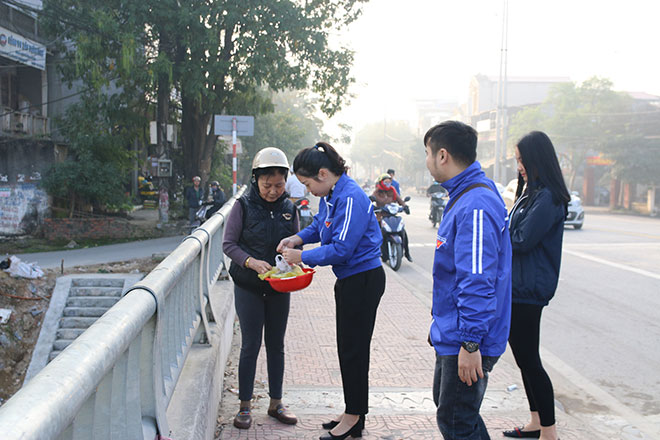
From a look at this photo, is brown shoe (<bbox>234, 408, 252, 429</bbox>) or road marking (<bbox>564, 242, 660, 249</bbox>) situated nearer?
brown shoe (<bbox>234, 408, 252, 429</bbox>)

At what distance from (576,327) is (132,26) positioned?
13764 mm

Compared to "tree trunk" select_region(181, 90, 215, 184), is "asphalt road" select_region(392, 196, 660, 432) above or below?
below

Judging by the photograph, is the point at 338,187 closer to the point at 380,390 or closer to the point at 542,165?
the point at 542,165

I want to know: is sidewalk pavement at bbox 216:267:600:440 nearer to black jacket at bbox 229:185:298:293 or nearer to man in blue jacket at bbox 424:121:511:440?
black jacket at bbox 229:185:298:293

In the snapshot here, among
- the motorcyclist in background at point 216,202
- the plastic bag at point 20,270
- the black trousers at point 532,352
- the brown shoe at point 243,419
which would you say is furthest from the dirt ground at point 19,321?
the black trousers at point 532,352

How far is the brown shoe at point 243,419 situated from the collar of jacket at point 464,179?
207 cm

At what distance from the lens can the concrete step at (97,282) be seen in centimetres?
1235

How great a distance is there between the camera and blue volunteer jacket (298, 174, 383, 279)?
11.4ft

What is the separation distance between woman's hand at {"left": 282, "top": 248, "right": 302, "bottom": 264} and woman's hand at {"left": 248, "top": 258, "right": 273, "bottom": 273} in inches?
6.1

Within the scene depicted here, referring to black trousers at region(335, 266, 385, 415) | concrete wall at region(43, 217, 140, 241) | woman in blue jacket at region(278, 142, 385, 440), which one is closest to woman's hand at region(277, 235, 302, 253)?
woman in blue jacket at region(278, 142, 385, 440)

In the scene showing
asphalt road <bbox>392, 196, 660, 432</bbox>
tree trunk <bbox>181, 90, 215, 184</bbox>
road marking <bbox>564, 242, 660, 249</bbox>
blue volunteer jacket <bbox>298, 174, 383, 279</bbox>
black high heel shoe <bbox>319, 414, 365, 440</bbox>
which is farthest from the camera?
tree trunk <bbox>181, 90, 215, 184</bbox>

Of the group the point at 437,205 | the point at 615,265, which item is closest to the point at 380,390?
the point at 615,265

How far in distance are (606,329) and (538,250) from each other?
168 inches

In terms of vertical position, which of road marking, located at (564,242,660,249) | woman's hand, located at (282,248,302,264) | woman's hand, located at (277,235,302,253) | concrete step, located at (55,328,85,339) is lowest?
concrete step, located at (55,328,85,339)
